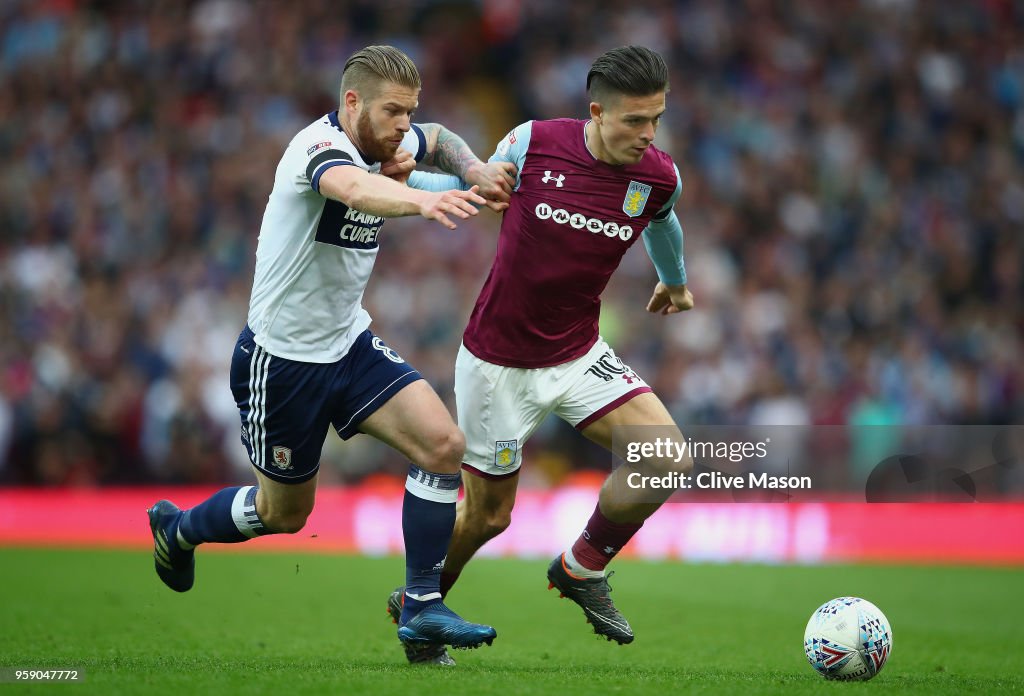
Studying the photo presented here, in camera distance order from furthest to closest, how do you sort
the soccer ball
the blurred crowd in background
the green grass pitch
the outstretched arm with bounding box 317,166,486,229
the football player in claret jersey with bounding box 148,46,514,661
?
the blurred crowd in background < the football player in claret jersey with bounding box 148,46,514,661 < the soccer ball < the green grass pitch < the outstretched arm with bounding box 317,166,486,229

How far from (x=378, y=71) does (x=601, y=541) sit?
104 inches

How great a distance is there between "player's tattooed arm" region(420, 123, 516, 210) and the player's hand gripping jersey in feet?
0.37

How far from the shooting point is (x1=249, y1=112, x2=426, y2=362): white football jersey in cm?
611

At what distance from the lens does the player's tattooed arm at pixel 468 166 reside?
6.52 metres

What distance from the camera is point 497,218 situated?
18.0 meters

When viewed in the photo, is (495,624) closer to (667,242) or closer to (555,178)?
(667,242)

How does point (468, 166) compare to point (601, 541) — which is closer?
point (468, 166)

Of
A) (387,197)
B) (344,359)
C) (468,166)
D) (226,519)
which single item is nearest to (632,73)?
(468,166)

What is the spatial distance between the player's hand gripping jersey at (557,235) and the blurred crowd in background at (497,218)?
788 cm

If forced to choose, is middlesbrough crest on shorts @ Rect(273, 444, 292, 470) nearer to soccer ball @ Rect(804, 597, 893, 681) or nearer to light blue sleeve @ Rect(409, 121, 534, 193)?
light blue sleeve @ Rect(409, 121, 534, 193)

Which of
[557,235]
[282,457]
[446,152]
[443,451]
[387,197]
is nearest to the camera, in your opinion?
[387,197]

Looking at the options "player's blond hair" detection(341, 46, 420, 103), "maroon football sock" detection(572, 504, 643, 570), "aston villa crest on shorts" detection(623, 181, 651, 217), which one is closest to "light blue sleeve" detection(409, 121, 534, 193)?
"aston villa crest on shorts" detection(623, 181, 651, 217)

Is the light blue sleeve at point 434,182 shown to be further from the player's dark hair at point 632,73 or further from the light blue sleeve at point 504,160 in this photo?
the player's dark hair at point 632,73

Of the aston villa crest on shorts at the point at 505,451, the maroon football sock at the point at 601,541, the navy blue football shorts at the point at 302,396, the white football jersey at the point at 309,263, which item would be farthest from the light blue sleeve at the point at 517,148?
the maroon football sock at the point at 601,541
